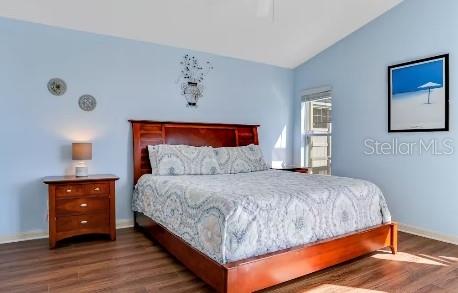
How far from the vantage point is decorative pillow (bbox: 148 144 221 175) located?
3.50 meters

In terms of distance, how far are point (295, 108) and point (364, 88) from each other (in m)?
1.31

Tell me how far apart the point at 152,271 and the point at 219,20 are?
290 cm

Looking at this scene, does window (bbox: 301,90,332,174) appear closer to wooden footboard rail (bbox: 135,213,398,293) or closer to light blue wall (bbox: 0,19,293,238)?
light blue wall (bbox: 0,19,293,238)

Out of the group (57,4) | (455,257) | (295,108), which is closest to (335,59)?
(295,108)

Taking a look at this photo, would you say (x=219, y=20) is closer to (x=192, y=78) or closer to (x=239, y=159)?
(x=192, y=78)

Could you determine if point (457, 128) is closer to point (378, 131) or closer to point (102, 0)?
point (378, 131)

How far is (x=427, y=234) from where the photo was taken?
3393mm

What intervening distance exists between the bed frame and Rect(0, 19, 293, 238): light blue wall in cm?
19

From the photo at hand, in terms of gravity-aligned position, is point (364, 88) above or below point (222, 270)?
above

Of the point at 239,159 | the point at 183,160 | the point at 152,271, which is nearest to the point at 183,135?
the point at 183,160

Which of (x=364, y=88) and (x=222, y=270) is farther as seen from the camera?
(x=364, y=88)

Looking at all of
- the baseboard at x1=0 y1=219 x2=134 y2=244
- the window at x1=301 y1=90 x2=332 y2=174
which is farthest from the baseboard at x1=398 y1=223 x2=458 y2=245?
the baseboard at x1=0 y1=219 x2=134 y2=244

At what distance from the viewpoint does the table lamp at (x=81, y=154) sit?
3.25 meters

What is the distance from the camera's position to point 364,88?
410 cm
